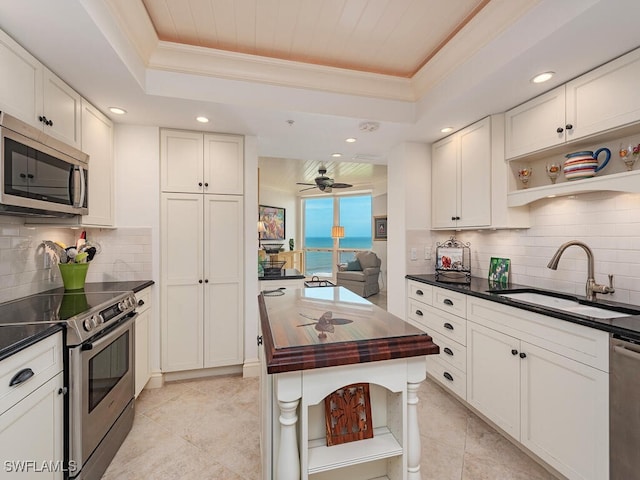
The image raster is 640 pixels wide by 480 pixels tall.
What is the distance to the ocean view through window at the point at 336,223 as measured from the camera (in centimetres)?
844

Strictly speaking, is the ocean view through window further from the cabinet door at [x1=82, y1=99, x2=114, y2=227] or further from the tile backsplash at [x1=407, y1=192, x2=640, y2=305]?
the cabinet door at [x1=82, y1=99, x2=114, y2=227]

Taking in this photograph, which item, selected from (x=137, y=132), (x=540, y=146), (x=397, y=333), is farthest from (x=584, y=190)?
(x=137, y=132)

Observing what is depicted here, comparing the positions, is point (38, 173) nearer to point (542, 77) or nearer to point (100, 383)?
point (100, 383)

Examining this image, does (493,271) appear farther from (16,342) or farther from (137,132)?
(137,132)

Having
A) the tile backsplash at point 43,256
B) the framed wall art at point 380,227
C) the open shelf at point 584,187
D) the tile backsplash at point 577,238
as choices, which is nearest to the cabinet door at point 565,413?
the tile backsplash at point 577,238

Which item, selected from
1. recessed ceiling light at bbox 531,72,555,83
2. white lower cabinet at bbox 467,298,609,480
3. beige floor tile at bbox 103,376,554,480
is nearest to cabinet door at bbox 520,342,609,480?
white lower cabinet at bbox 467,298,609,480

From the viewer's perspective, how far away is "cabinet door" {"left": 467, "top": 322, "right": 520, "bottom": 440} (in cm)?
193

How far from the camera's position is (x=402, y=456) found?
1.11 m

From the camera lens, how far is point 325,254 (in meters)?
9.34

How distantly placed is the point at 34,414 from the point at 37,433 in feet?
0.31

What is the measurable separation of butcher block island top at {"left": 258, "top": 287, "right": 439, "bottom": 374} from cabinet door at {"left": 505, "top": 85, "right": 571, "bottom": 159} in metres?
1.79

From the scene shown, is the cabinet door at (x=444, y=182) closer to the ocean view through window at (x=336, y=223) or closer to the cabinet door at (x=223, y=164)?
the cabinet door at (x=223, y=164)

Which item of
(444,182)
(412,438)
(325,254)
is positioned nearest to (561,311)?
(412,438)

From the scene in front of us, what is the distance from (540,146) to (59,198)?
10.7 ft
